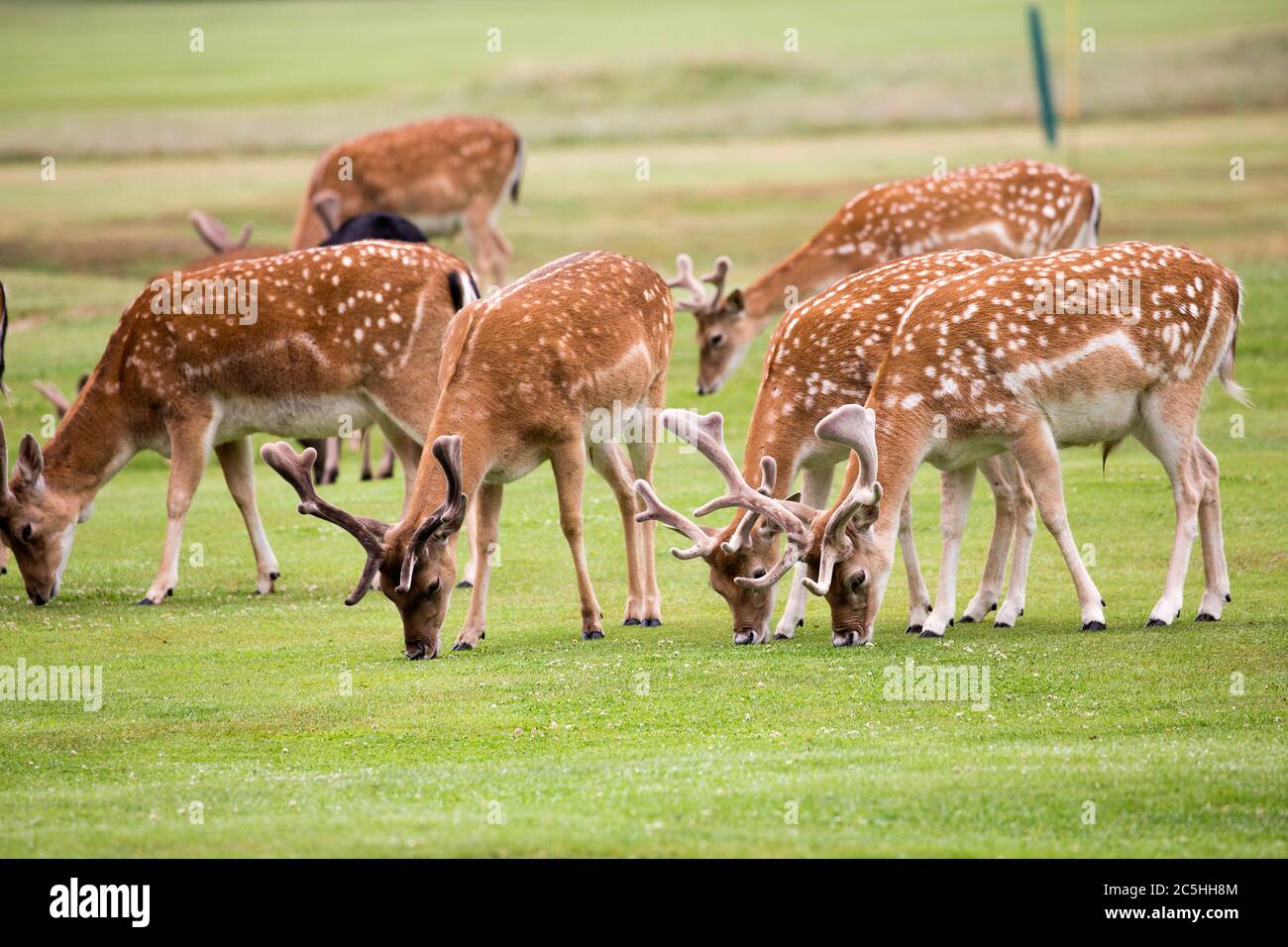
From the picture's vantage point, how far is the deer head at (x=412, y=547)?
11930mm

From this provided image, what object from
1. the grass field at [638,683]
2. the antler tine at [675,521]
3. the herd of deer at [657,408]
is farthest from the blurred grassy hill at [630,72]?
the antler tine at [675,521]

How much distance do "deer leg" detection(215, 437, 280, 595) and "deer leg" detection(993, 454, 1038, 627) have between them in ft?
19.7

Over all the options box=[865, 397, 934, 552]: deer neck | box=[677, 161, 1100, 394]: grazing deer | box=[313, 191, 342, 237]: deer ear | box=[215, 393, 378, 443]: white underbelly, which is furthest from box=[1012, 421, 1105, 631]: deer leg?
box=[313, 191, 342, 237]: deer ear

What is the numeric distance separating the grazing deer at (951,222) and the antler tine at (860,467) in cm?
774

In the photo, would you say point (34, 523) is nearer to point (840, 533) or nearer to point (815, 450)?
point (815, 450)

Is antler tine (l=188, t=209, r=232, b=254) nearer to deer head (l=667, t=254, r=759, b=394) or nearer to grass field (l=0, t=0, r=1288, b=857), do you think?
grass field (l=0, t=0, r=1288, b=857)

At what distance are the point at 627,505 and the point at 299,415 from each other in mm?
2964

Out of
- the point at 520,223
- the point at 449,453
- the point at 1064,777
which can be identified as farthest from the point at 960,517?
the point at 520,223

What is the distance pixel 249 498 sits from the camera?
1611cm

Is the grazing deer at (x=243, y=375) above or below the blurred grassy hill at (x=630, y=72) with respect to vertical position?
below

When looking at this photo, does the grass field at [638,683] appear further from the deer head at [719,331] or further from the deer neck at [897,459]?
the deer head at [719,331]

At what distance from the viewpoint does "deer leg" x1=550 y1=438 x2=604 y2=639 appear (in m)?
13.0

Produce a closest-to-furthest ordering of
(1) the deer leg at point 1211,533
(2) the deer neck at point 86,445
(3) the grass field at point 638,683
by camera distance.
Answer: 1. (3) the grass field at point 638,683
2. (1) the deer leg at point 1211,533
3. (2) the deer neck at point 86,445

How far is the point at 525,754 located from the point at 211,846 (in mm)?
2187
